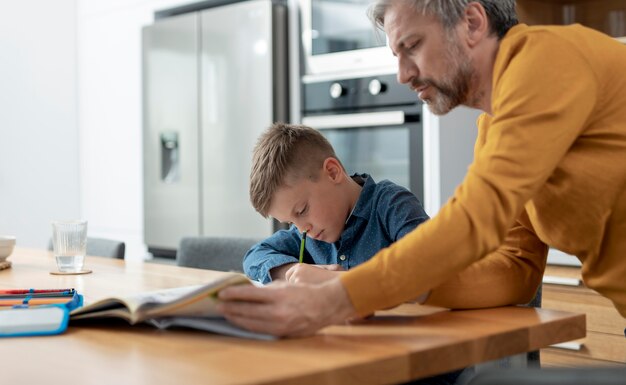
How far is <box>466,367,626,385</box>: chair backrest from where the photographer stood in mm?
538

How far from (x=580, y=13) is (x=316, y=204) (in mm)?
2128

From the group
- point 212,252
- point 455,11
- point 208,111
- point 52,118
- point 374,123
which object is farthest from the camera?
point 52,118

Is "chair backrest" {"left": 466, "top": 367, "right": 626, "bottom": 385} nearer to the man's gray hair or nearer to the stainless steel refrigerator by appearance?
the man's gray hair

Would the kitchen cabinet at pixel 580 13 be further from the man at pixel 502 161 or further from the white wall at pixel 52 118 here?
the white wall at pixel 52 118

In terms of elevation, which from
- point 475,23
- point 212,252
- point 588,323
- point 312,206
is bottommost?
point 588,323

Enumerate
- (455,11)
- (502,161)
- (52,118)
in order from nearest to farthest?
(502,161) → (455,11) → (52,118)

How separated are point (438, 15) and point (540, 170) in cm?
30

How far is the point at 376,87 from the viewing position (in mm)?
3184

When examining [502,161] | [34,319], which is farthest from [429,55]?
[34,319]

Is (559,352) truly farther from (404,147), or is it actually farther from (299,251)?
(299,251)

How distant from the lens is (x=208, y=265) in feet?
7.97

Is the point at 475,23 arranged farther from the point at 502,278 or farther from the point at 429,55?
the point at 502,278

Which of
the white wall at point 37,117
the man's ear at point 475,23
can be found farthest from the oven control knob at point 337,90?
the white wall at point 37,117

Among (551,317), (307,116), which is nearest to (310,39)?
(307,116)
